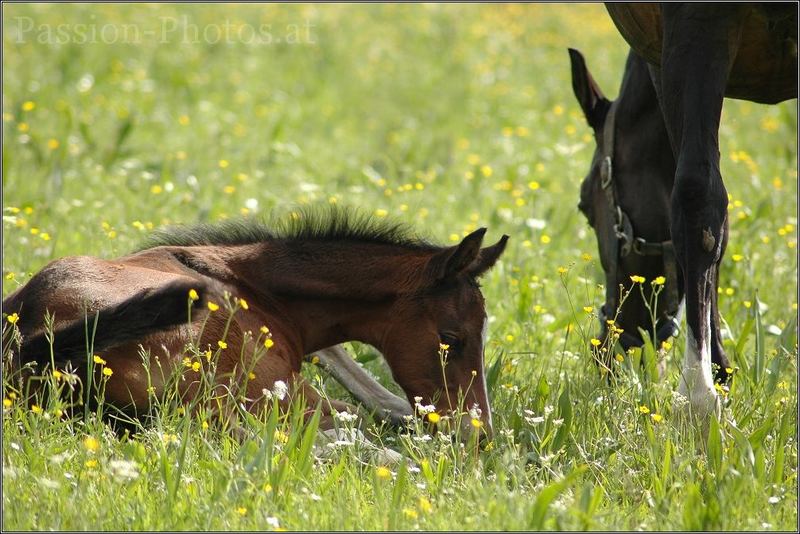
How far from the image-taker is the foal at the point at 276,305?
4.05 m

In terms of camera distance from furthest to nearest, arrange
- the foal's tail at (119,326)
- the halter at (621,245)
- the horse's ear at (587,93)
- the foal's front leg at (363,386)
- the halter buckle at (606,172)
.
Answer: the horse's ear at (587,93) < the halter buckle at (606,172) < the halter at (621,245) < the foal's front leg at (363,386) < the foal's tail at (119,326)

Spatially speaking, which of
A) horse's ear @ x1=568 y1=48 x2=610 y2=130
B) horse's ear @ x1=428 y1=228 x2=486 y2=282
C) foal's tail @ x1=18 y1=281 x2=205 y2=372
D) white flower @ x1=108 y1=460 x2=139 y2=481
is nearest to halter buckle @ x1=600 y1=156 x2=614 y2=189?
horse's ear @ x1=568 y1=48 x2=610 y2=130

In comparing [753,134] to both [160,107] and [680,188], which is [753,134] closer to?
[160,107]

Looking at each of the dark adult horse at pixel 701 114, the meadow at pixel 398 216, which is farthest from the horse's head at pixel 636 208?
the dark adult horse at pixel 701 114

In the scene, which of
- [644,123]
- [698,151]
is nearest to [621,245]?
[644,123]

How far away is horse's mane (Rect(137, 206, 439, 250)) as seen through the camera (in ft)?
15.7

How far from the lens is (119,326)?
4.01 metres

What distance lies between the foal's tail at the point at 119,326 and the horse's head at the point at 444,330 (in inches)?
36.2

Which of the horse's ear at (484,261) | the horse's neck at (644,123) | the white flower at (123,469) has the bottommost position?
the white flower at (123,469)

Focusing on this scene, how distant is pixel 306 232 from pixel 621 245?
5.12ft

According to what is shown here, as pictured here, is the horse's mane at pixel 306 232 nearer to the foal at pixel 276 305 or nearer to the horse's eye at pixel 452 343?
the foal at pixel 276 305

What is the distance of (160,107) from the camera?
10383 mm

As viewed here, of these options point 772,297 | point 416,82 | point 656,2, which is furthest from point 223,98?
point 656,2

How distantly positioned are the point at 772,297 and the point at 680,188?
8.06 ft
